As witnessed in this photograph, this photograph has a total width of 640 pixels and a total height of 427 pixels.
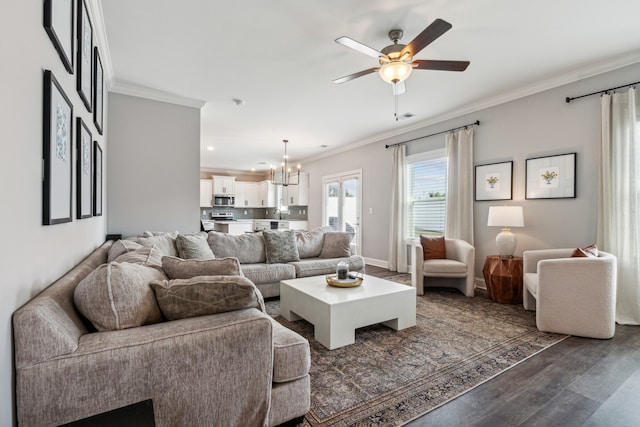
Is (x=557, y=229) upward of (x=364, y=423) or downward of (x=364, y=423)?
upward

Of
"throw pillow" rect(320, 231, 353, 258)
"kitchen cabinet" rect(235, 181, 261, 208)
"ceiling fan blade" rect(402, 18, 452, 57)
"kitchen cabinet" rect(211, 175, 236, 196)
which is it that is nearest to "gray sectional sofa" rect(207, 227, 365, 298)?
"throw pillow" rect(320, 231, 353, 258)

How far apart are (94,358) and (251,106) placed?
4.02 meters

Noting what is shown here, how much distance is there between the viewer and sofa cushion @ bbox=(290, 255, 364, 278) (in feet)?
13.3

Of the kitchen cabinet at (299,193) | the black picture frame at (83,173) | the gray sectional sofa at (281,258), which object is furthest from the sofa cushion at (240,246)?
the kitchen cabinet at (299,193)

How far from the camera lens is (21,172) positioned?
108 centimetres

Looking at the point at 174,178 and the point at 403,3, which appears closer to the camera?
the point at 403,3

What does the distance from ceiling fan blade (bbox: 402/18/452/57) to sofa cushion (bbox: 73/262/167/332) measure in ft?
7.42

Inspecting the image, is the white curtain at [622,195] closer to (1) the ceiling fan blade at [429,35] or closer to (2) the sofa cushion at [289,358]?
(1) the ceiling fan blade at [429,35]

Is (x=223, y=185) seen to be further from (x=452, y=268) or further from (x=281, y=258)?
(x=452, y=268)

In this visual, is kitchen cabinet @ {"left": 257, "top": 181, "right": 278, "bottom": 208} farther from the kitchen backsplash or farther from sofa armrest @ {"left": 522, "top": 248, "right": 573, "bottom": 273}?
sofa armrest @ {"left": 522, "top": 248, "right": 573, "bottom": 273}

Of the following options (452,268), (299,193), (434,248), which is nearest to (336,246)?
(434,248)

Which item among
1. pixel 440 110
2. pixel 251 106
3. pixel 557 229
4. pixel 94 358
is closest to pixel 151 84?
pixel 251 106

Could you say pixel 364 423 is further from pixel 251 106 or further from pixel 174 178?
pixel 251 106

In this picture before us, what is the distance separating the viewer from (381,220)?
20.1ft
